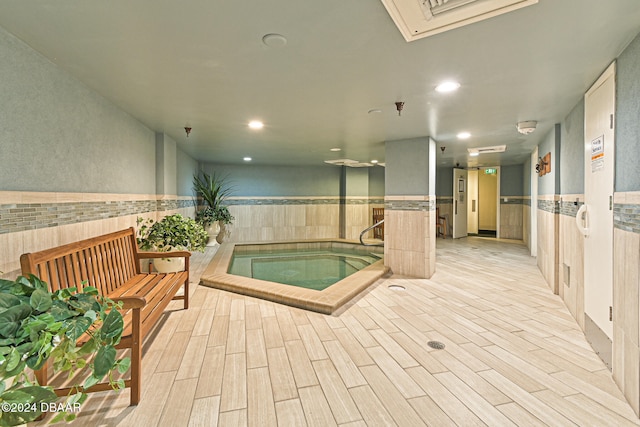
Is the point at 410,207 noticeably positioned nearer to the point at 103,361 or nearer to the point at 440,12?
the point at 440,12

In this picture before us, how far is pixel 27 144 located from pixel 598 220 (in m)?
3.97

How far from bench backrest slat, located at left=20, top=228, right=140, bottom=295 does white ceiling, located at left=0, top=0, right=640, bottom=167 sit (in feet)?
4.14

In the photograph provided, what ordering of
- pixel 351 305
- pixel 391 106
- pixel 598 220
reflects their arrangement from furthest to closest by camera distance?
pixel 351 305, pixel 391 106, pixel 598 220

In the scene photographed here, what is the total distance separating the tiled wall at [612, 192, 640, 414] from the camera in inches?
64.8

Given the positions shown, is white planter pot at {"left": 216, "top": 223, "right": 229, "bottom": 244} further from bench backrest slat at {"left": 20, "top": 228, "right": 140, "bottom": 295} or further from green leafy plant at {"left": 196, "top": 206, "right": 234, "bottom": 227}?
bench backrest slat at {"left": 20, "top": 228, "right": 140, "bottom": 295}

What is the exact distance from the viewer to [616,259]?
191cm

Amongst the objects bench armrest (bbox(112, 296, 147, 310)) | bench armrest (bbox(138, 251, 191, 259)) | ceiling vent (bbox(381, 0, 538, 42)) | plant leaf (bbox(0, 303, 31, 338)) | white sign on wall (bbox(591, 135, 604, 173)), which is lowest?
bench armrest (bbox(112, 296, 147, 310))

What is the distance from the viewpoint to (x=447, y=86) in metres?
2.47

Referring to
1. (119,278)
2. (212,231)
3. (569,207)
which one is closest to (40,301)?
(119,278)

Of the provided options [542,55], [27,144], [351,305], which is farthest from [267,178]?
[542,55]

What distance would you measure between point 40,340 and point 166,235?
2.96 meters

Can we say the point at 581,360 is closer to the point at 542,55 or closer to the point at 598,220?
the point at 598,220

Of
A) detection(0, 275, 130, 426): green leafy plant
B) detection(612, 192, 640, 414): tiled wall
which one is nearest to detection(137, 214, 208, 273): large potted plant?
detection(0, 275, 130, 426): green leafy plant

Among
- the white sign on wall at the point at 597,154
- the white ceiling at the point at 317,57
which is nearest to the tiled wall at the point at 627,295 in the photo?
the white sign on wall at the point at 597,154
